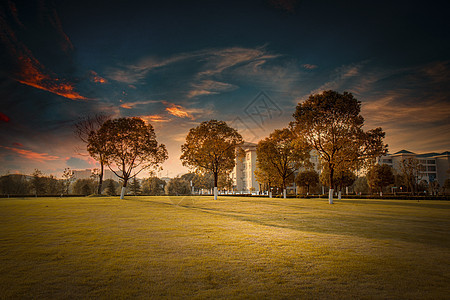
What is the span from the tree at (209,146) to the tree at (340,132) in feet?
37.5

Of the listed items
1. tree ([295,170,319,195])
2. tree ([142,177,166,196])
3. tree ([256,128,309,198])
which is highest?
tree ([256,128,309,198])

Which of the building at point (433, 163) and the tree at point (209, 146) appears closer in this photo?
the tree at point (209, 146)

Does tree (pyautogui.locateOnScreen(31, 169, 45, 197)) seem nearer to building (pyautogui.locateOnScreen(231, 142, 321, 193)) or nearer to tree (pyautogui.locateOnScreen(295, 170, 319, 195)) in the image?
tree (pyautogui.locateOnScreen(295, 170, 319, 195))

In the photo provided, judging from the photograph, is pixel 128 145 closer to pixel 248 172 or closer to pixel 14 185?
pixel 14 185

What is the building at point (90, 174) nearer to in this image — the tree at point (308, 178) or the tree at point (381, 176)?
the tree at point (308, 178)

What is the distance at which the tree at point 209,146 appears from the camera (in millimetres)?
38281

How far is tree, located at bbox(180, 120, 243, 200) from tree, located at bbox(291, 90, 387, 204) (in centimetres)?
1144

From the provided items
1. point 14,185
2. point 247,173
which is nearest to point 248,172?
point 247,173

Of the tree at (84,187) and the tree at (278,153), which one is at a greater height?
the tree at (278,153)

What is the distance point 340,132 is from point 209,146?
1863cm

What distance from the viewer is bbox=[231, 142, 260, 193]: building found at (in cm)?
11799

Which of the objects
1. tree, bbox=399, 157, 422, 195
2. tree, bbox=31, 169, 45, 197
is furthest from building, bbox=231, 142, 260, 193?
tree, bbox=31, 169, 45, 197

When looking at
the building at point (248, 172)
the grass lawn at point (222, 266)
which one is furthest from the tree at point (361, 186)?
the grass lawn at point (222, 266)

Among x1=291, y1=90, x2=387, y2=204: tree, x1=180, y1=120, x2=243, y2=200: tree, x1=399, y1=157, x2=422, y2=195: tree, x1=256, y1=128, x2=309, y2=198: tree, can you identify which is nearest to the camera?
x1=291, y1=90, x2=387, y2=204: tree
